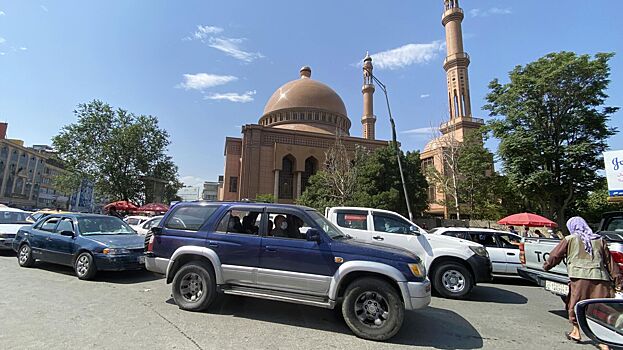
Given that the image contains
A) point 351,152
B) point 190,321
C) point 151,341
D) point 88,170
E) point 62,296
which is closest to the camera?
point 151,341

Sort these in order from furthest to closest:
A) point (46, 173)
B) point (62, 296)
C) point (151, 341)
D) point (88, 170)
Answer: point (46, 173) < point (88, 170) < point (62, 296) < point (151, 341)

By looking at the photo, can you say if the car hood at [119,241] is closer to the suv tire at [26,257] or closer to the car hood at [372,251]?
the suv tire at [26,257]

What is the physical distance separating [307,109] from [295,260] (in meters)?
47.7

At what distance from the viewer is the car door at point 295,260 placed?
168 inches

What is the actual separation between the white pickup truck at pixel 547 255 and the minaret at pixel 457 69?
108 ft

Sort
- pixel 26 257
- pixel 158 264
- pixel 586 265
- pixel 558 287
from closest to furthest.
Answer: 1. pixel 586 265
2. pixel 558 287
3. pixel 158 264
4. pixel 26 257

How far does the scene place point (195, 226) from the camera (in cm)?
512

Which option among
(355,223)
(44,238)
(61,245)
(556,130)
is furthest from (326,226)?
(556,130)

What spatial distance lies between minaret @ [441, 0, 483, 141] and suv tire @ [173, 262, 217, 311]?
3804 centimetres

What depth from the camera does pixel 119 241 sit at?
7.34m

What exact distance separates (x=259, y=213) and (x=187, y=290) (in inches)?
66.5

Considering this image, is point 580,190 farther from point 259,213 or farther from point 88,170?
point 88,170

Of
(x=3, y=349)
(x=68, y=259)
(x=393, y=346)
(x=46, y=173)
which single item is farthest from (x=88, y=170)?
(x=46, y=173)

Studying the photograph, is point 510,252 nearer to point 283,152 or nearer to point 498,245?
point 498,245
